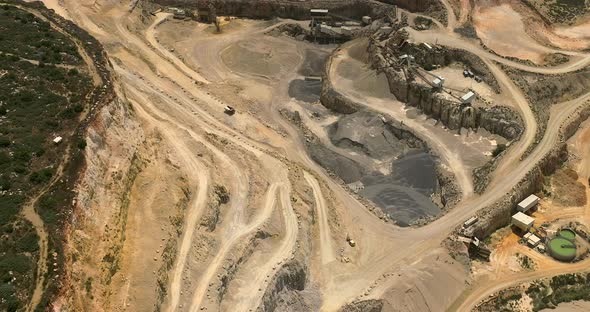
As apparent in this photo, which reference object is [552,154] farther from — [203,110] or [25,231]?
[25,231]

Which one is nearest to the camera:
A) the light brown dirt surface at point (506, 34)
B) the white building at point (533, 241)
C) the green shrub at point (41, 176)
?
the green shrub at point (41, 176)

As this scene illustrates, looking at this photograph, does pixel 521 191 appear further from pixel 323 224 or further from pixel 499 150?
pixel 323 224

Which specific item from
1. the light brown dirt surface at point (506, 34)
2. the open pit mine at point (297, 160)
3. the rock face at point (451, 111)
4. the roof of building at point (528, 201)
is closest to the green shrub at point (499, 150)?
the open pit mine at point (297, 160)

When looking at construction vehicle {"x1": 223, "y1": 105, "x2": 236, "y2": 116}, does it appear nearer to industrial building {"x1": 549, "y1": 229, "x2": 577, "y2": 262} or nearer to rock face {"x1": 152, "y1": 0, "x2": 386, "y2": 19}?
rock face {"x1": 152, "y1": 0, "x2": 386, "y2": 19}

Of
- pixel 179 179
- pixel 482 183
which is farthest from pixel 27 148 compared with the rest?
pixel 482 183

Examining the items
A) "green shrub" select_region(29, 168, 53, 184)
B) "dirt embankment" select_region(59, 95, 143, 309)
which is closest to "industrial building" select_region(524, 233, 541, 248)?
"dirt embankment" select_region(59, 95, 143, 309)

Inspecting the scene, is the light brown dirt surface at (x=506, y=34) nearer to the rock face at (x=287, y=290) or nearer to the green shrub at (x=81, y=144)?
the rock face at (x=287, y=290)

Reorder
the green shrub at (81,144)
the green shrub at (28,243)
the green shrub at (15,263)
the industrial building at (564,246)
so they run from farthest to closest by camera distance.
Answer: the industrial building at (564,246), the green shrub at (81,144), the green shrub at (28,243), the green shrub at (15,263)

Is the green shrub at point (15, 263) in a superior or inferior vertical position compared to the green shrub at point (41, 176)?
inferior
